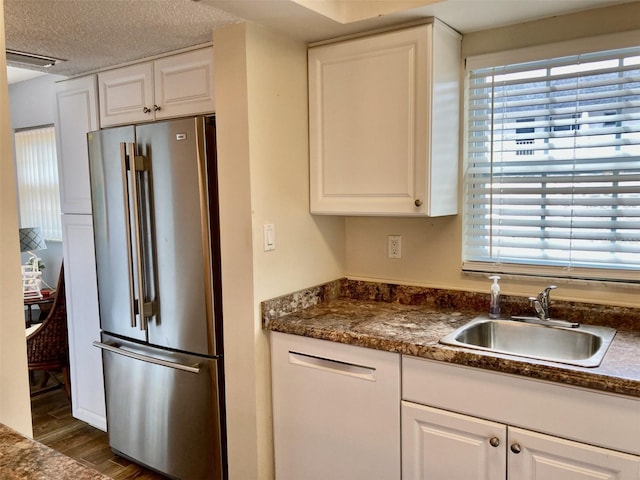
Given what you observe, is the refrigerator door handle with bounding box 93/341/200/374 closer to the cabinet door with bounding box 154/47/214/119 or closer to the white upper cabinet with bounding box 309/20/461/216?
the white upper cabinet with bounding box 309/20/461/216

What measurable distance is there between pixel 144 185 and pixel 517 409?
1.75m

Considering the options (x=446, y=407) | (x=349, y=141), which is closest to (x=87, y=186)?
(x=349, y=141)

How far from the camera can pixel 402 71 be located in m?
1.94

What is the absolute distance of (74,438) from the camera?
9.66 feet

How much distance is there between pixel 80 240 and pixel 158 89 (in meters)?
1.03

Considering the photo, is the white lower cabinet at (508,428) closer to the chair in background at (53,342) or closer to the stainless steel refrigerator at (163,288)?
the stainless steel refrigerator at (163,288)

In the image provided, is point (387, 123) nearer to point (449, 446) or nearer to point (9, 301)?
point (449, 446)

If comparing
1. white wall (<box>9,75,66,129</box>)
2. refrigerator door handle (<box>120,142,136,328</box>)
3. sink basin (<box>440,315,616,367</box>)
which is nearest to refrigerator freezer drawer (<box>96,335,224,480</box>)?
refrigerator door handle (<box>120,142,136,328</box>)

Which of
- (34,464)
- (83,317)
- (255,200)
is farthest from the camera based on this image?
(83,317)

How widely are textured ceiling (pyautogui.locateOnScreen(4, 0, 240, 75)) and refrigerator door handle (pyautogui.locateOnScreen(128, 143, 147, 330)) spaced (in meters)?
0.45

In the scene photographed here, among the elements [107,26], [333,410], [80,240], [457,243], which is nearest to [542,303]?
[457,243]

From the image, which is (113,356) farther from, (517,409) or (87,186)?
(517,409)

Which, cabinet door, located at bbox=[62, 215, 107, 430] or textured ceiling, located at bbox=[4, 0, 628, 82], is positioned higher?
textured ceiling, located at bbox=[4, 0, 628, 82]

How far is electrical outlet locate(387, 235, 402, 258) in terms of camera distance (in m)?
2.36
